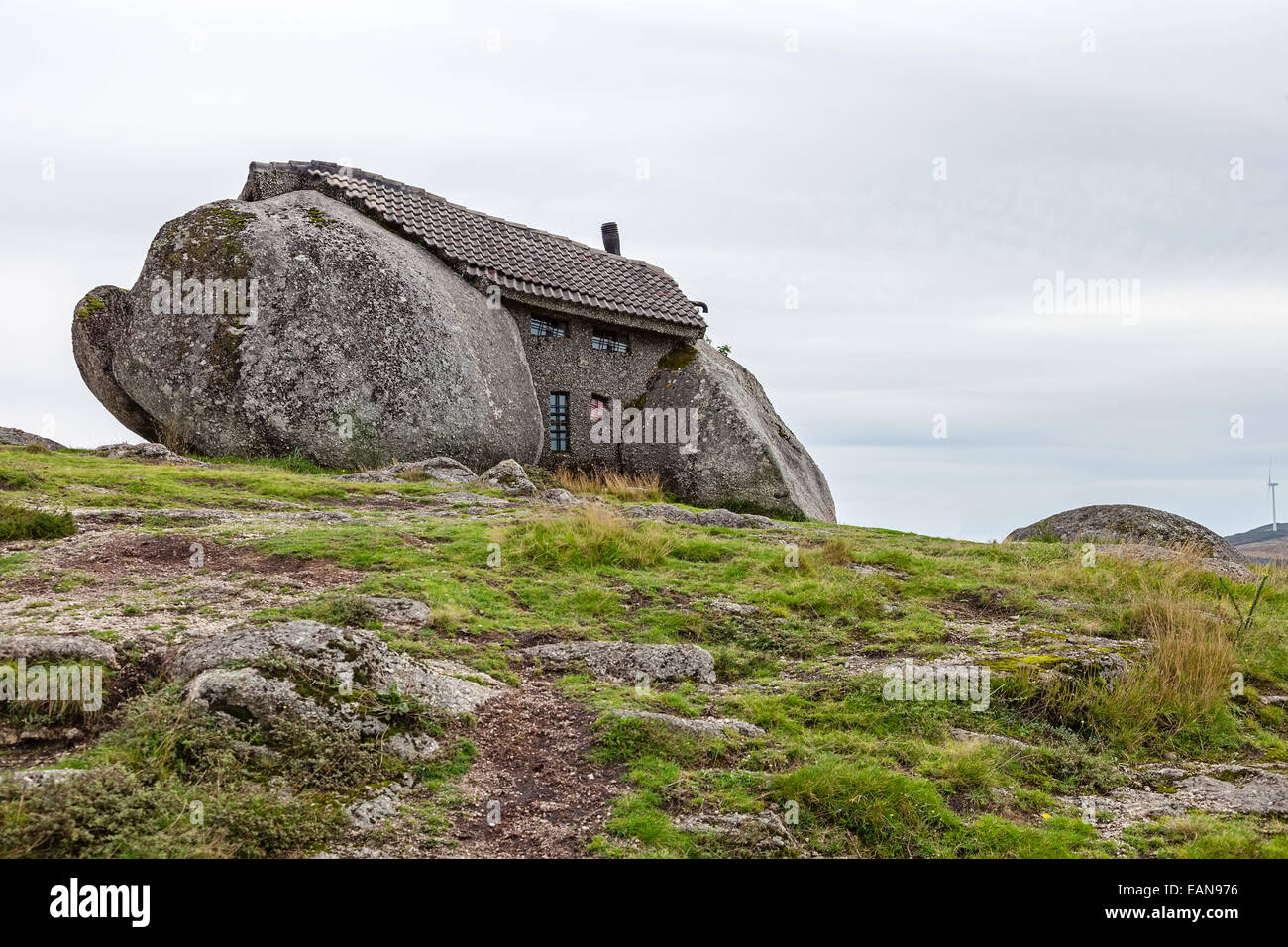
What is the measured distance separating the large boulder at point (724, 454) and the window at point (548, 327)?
3045 millimetres

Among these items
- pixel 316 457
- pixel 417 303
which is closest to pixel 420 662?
pixel 316 457

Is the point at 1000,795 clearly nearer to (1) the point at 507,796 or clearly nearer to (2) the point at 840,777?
(2) the point at 840,777

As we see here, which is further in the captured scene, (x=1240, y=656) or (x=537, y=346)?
(x=537, y=346)

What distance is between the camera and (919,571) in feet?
45.7

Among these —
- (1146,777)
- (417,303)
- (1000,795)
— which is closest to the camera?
(1000,795)

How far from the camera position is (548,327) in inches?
1077

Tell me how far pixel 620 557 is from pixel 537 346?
14.8 metres

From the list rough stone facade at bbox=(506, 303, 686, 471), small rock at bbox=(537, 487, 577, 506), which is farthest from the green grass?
rough stone facade at bbox=(506, 303, 686, 471)

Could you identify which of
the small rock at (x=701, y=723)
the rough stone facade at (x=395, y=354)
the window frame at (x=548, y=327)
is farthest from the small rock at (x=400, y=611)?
the window frame at (x=548, y=327)

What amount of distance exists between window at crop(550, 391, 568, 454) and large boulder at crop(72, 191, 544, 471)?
301 centimetres

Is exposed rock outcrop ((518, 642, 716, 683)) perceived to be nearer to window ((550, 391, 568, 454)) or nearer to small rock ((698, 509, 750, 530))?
small rock ((698, 509, 750, 530))

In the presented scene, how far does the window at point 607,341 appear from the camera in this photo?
28.2m

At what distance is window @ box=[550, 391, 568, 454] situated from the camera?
27094 millimetres

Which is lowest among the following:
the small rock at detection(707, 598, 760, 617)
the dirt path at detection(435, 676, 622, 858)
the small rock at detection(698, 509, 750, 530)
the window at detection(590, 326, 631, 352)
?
the dirt path at detection(435, 676, 622, 858)
